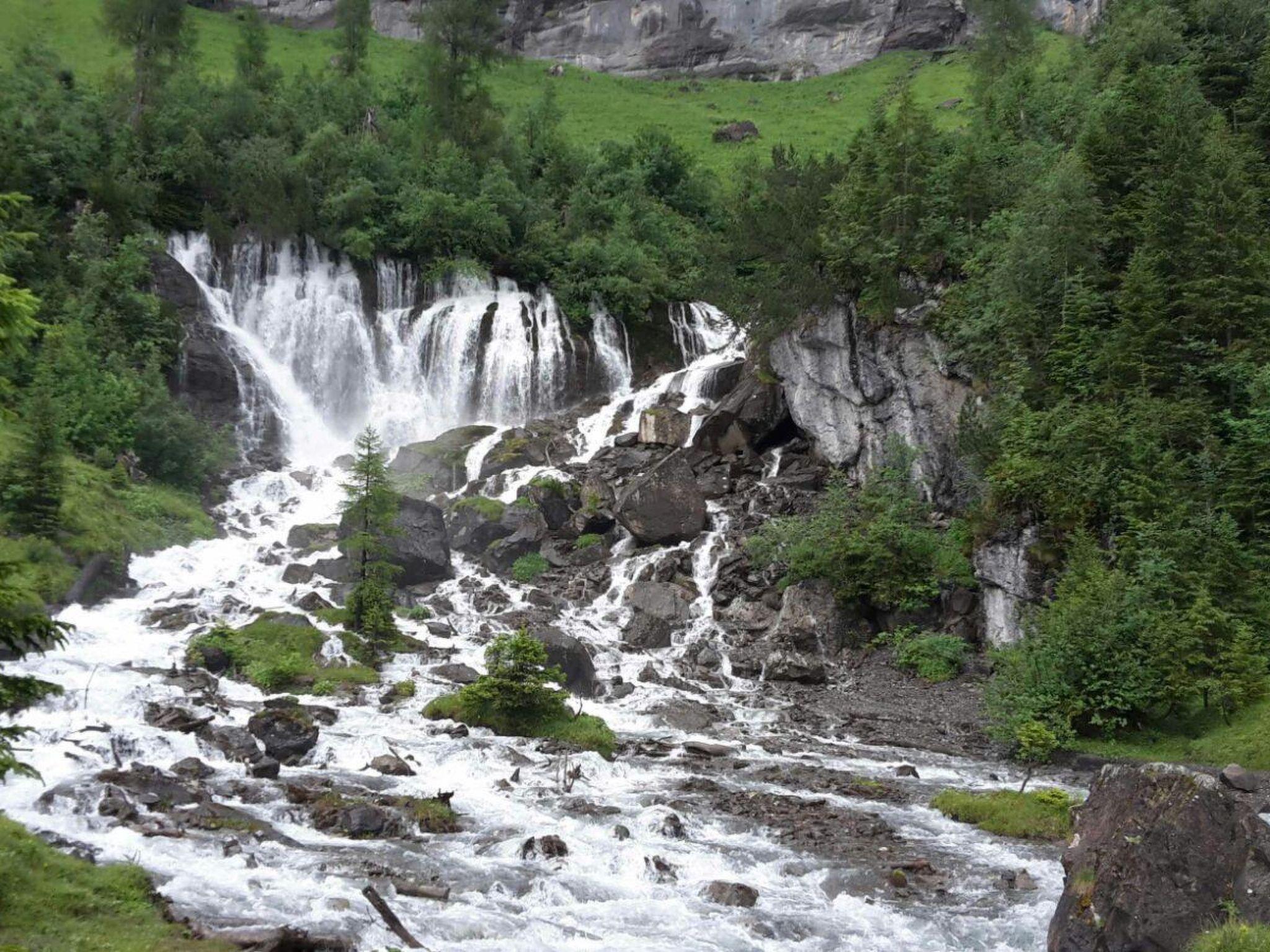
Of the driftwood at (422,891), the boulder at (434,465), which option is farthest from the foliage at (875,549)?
the driftwood at (422,891)

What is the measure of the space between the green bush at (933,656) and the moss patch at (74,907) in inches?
824

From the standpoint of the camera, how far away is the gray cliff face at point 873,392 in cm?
3294

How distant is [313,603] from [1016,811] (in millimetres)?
20186

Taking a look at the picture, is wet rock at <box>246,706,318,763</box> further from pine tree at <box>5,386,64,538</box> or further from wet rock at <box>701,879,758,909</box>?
pine tree at <box>5,386,64,538</box>

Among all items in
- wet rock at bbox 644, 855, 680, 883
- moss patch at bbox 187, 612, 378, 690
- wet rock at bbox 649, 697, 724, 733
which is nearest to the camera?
wet rock at bbox 644, 855, 680, 883

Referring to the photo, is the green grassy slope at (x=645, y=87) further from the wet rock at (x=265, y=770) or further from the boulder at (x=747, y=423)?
the wet rock at (x=265, y=770)

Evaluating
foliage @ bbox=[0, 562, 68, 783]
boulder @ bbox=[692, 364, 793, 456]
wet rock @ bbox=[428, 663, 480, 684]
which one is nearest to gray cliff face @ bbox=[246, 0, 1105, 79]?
boulder @ bbox=[692, 364, 793, 456]

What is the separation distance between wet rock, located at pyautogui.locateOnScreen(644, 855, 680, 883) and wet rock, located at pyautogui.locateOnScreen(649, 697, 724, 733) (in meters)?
8.82

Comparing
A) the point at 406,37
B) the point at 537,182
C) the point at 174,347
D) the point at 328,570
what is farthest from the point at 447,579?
the point at 406,37

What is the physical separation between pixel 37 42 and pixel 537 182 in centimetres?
2963

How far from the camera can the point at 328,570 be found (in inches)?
1244

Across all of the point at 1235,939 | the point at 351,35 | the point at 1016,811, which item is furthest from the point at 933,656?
the point at 351,35

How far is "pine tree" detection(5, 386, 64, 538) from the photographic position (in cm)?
2600

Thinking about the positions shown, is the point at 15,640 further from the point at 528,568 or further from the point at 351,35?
the point at 351,35
